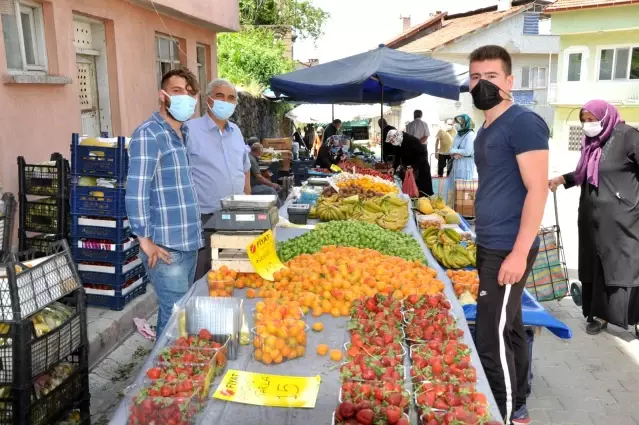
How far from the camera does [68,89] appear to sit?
6285 mm

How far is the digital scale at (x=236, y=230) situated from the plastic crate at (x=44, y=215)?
2.42 meters

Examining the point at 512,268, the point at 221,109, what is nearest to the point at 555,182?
the point at 512,268

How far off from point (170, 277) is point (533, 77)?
35.9 meters

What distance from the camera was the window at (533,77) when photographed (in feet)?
112

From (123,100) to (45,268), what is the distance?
560 cm

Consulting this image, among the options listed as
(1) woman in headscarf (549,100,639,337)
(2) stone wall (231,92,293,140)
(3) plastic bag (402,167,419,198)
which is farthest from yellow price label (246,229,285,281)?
(2) stone wall (231,92,293,140)

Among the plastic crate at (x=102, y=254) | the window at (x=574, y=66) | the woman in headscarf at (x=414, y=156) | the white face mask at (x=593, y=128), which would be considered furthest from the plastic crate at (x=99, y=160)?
the window at (x=574, y=66)

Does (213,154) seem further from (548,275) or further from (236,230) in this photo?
(548,275)

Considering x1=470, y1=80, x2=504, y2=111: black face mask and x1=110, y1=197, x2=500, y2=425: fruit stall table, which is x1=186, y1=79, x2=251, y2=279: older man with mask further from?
x1=470, y1=80, x2=504, y2=111: black face mask

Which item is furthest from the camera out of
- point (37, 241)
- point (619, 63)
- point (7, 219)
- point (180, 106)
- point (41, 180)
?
point (619, 63)

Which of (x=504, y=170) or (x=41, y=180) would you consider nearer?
(x=504, y=170)

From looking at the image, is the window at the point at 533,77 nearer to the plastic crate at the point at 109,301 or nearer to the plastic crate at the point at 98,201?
the plastic crate at the point at 98,201

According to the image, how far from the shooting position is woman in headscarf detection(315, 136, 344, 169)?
33.2 feet

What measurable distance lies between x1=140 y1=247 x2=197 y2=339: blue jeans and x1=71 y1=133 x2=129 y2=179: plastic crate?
5.81 feet
